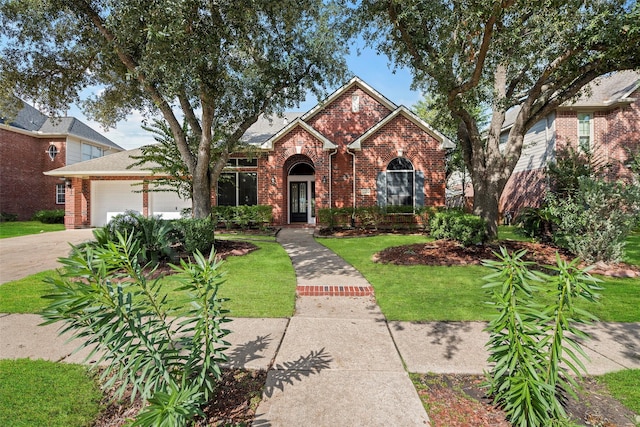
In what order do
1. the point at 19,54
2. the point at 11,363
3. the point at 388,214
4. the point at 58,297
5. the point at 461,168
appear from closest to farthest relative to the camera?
the point at 58,297, the point at 11,363, the point at 19,54, the point at 388,214, the point at 461,168

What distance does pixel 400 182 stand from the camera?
1511 centimetres

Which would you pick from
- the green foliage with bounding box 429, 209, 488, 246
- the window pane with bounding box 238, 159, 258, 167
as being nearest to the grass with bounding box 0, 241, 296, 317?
the green foliage with bounding box 429, 209, 488, 246

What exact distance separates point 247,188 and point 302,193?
2.92m

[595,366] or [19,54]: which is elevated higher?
[19,54]

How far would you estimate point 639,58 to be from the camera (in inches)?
292

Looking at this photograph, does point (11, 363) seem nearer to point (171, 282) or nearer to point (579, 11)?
point (171, 282)

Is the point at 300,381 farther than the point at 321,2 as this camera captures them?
No

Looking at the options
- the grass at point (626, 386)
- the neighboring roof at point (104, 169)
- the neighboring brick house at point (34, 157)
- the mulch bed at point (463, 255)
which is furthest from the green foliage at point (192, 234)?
the neighboring brick house at point (34, 157)

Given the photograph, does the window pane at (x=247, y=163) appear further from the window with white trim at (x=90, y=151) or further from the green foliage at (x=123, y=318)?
the window with white trim at (x=90, y=151)

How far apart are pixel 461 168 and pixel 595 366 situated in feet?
68.7

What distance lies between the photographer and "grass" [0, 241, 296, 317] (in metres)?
4.88

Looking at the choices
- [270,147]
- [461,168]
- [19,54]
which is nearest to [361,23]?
[270,147]

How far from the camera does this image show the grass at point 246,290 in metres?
4.88

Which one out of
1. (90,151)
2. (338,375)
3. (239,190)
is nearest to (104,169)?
(239,190)
